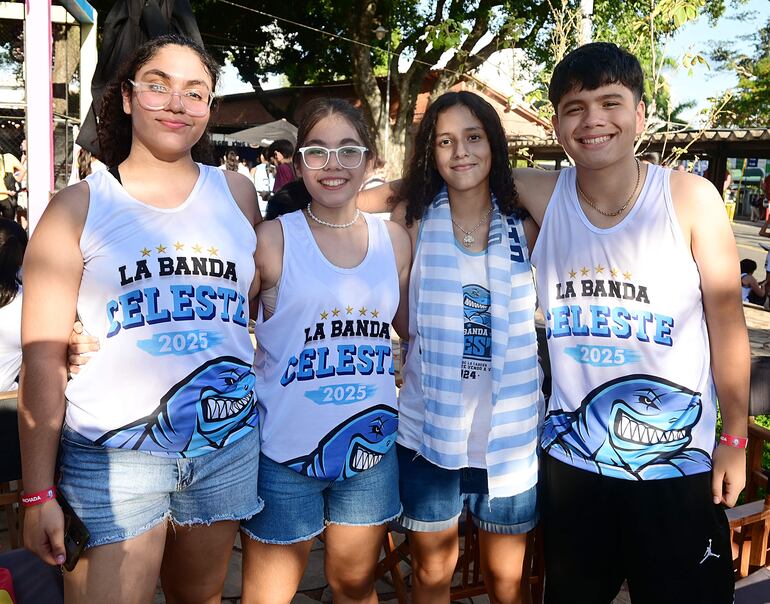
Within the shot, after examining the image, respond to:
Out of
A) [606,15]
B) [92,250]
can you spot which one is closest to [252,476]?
[92,250]

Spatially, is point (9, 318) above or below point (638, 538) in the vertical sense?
above

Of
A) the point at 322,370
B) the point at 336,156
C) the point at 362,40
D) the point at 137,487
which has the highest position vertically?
the point at 362,40

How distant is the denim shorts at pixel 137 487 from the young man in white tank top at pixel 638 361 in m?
0.97

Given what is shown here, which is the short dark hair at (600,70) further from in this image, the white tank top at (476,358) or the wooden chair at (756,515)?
the wooden chair at (756,515)

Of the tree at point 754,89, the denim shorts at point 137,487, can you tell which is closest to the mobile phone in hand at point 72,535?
the denim shorts at point 137,487

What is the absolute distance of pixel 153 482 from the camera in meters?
1.68

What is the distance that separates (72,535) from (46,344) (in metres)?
0.46

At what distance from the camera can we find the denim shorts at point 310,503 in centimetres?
191

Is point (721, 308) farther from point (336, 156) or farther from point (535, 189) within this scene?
point (336, 156)

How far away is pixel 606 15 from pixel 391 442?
16.0 meters

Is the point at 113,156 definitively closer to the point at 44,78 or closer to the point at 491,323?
the point at 491,323

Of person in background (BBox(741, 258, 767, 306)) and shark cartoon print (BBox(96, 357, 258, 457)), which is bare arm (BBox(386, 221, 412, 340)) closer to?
shark cartoon print (BBox(96, 357, 258, 457))

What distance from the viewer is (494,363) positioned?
2.07 metres

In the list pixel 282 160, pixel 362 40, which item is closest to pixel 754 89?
pixel 362 40
